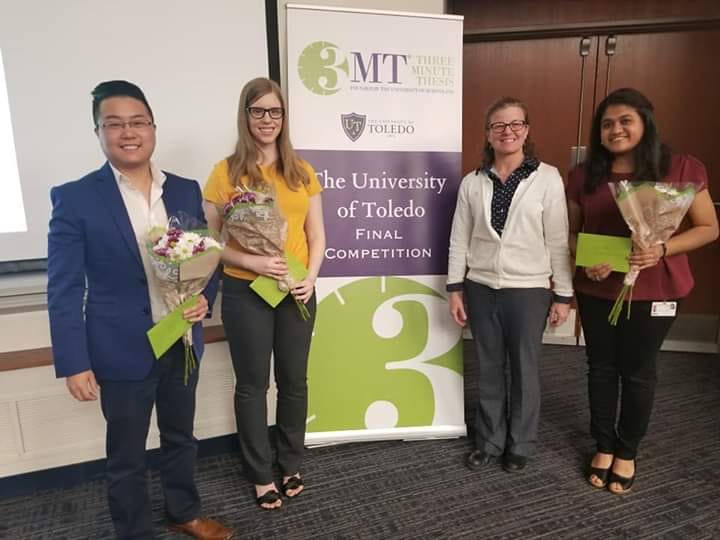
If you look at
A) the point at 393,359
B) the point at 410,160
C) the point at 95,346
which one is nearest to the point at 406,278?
the point at 393,359

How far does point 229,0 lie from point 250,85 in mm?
766

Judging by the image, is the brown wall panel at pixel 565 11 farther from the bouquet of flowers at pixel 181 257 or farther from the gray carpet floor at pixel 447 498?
the bouquet of flowers at pixel 181 257

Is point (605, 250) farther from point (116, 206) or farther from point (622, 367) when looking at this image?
point (116, 206)

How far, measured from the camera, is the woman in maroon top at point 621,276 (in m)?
1.96

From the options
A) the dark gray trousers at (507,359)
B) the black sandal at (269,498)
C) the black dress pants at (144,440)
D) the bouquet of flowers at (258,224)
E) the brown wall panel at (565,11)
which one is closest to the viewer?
the black dress pants at (144,440)

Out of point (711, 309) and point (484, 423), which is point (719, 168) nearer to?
point (711, 309)

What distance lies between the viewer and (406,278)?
8.38ft

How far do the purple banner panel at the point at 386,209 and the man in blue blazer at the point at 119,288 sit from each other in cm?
81

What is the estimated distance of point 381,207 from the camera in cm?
248

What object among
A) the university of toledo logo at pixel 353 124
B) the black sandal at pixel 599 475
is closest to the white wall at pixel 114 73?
the university of toledo logo at pixel 353 124

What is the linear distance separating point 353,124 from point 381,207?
1.34 ft

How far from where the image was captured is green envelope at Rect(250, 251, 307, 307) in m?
1.87

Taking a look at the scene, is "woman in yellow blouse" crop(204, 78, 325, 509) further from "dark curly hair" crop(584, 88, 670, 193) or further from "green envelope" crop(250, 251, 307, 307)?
"dark curly hair" crop(584, 88, 670, 193)

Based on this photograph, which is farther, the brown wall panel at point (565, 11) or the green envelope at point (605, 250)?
the brown wall panel at point (565, 11)
